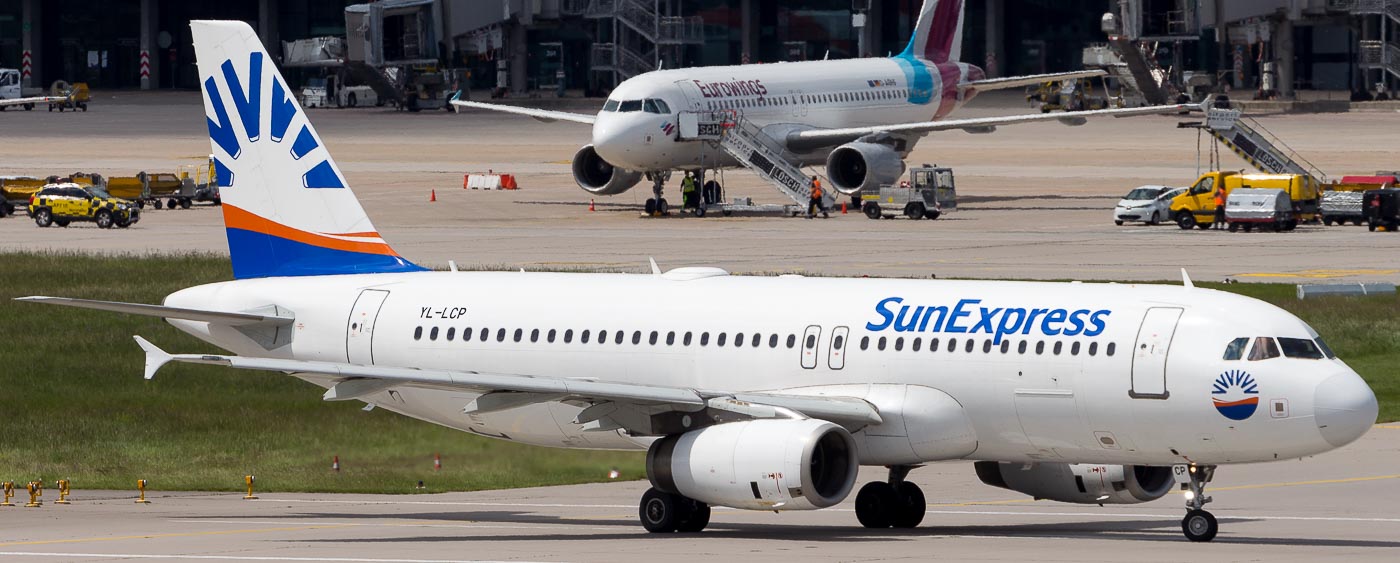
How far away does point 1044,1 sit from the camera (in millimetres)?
193375

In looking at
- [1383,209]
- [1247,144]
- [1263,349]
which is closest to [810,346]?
[1263,349]

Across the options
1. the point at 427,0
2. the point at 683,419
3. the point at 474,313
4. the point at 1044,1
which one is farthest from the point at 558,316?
the point at 1044,1

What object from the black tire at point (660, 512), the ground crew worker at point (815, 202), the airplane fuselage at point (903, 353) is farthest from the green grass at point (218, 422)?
the ground crew worker at point (815, 202)

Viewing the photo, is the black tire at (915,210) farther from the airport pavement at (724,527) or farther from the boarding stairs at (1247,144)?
Answer: the airport pavement at (724,527)

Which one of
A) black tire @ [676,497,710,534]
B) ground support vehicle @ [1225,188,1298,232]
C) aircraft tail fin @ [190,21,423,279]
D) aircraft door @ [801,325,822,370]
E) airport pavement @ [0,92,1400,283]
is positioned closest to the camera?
black tire @ [676,497,710,534]

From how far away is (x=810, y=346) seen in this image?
32562 mm

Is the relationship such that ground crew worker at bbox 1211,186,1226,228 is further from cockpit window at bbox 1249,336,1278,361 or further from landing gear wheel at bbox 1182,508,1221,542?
cockpit window at bbox 1249,336,1278,361

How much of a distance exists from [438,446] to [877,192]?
58678 mm

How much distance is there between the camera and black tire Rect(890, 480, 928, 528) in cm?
3347

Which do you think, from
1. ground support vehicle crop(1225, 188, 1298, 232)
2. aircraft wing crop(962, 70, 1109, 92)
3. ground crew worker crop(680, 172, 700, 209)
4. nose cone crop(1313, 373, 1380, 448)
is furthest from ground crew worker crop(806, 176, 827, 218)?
nose cone crop(1313, 373, 1380, 448)

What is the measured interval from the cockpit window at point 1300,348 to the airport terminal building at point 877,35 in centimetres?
12390

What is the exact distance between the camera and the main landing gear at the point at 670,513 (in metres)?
32.2

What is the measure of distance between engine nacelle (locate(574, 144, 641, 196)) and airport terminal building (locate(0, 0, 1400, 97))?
206ft

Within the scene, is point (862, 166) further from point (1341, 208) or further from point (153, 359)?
point (153, 359)
